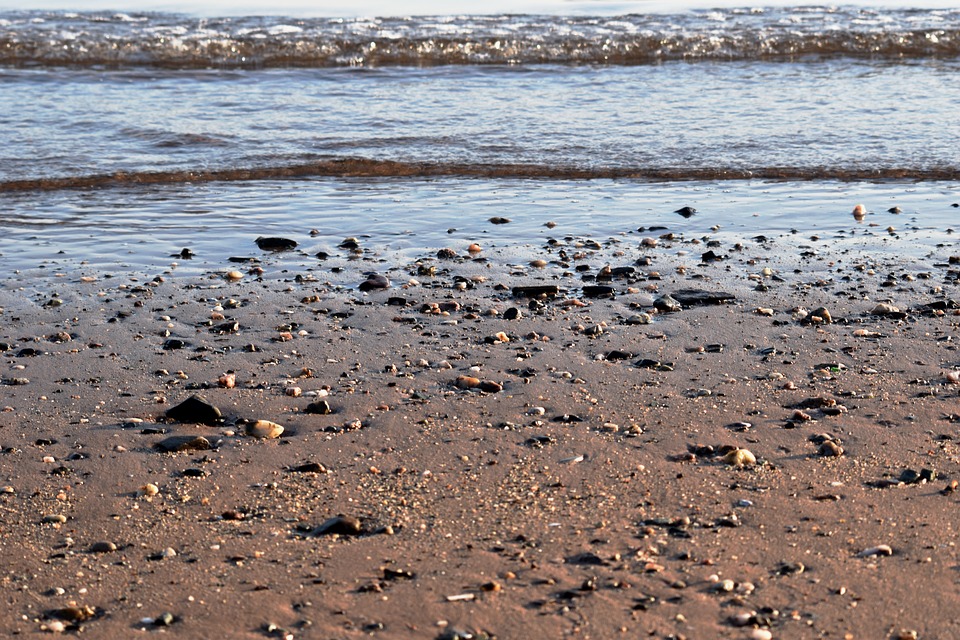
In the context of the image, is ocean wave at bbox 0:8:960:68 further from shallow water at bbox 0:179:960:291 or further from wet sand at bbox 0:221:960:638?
wet sand at bbox 0:221:960:638

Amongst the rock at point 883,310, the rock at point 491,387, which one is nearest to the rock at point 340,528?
the rock at point 491,387

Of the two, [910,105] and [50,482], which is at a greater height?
[910,105]

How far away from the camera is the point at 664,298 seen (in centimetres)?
570

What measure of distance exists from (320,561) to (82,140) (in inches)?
316

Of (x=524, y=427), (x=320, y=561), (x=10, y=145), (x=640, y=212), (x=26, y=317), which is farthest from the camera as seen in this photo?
(x=10, y=145)

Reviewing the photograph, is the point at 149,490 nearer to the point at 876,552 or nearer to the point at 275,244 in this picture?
the point at 876,552

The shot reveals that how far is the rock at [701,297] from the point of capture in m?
5.70

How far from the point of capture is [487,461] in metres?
3.84

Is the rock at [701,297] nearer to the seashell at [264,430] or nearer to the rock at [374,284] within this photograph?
the rock at [374,284]

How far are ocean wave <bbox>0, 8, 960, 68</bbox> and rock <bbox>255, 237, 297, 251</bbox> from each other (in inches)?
370

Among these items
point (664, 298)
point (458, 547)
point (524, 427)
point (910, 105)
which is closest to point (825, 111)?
point (910, 105)

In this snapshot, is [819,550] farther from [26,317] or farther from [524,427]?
[26,317]

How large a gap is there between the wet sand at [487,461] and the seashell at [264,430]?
0.04 m

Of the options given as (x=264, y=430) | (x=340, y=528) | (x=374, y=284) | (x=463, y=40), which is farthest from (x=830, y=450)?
(x=463, y=40)
